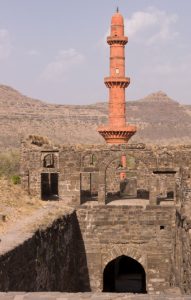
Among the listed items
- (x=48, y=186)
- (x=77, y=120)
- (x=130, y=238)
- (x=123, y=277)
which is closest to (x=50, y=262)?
(x=130, y=238)

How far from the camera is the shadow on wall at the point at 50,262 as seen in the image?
11.0m

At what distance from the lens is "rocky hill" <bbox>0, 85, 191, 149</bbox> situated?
82.9 m

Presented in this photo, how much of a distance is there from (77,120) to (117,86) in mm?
67733

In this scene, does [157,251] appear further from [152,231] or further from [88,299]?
[88,299]

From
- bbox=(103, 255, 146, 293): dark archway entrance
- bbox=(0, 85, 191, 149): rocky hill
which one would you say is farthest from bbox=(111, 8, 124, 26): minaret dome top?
bbox=(0, 85, 191, 149): rocky hill

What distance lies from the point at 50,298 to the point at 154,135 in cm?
8692

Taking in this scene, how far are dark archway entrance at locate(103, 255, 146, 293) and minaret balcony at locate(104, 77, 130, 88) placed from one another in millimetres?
9951

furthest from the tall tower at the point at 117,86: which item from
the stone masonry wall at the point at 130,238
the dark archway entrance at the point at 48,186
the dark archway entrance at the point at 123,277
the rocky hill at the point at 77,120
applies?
the rocky hill at the point at 77,120

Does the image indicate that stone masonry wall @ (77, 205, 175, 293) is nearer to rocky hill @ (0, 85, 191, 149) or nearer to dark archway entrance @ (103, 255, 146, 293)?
dark archway entrance @ (103, 255, 146, 293)

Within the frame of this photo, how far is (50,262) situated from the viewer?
14.7 m

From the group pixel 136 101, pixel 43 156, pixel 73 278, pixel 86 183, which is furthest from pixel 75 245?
pixel 136 101

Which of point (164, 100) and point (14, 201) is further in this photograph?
point (164, 100)

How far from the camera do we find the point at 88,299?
18.2ft

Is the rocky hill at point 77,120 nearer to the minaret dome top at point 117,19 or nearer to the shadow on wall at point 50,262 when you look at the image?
the minaret dome top at point 117,19
